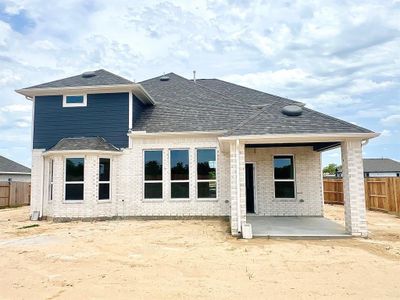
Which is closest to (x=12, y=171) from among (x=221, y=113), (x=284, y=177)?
(x=221, y=113)

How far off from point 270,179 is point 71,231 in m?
8.07

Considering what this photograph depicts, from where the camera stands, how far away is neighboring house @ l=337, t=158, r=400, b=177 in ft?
135

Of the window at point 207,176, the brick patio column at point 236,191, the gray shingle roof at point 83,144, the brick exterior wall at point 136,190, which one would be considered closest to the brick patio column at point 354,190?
the brick patio column at point 236,191

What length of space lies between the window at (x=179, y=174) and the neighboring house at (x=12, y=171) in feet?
67.4

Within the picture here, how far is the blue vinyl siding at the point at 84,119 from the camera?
1408 cm

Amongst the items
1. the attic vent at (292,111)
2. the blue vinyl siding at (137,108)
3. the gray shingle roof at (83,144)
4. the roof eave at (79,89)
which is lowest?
the gray shingle roof at (83,144)

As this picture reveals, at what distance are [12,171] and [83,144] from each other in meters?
19.2

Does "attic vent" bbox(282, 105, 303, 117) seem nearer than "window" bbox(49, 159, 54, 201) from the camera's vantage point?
Yes

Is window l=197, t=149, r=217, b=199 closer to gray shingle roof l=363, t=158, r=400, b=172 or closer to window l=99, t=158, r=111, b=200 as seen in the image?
window l=99, t=158, r=111, b=200

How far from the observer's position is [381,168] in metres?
41.5

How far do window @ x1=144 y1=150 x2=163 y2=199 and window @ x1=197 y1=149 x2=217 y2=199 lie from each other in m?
1.66

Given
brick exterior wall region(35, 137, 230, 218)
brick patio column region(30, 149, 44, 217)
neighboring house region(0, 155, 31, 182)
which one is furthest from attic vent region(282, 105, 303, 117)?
neighboring house region(0, 155, 31, 182)

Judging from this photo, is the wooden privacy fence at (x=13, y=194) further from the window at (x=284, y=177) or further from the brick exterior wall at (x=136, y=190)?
the window at (x=284, y=177)

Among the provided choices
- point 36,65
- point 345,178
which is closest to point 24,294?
point 345,178
